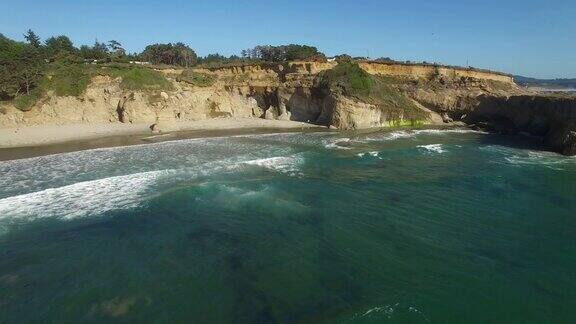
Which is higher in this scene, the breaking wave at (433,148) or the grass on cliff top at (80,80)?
the grass on cliff top at (80,80)

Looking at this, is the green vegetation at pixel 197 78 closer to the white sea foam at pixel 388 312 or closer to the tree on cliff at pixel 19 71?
the tree on cliff at pixel 19 71

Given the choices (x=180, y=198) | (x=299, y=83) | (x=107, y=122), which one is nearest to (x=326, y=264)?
(x=180, y=198)

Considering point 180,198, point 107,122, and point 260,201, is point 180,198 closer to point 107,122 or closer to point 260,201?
point 260,201

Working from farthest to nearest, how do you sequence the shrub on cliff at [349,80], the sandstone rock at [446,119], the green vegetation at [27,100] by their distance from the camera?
the sandstone rock at [446,119]
the shrub on cliff at [349,80]
the green vegetation at [27,100]

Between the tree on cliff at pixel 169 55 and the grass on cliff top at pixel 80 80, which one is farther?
the tree on cliff at pixel 169 55

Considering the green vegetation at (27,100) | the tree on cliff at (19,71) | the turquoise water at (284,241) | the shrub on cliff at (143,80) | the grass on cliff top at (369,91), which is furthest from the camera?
the grass on cliff top at (369,91)

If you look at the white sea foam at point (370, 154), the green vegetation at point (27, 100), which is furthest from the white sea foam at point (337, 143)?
the green vegetation at point (27, 100)
